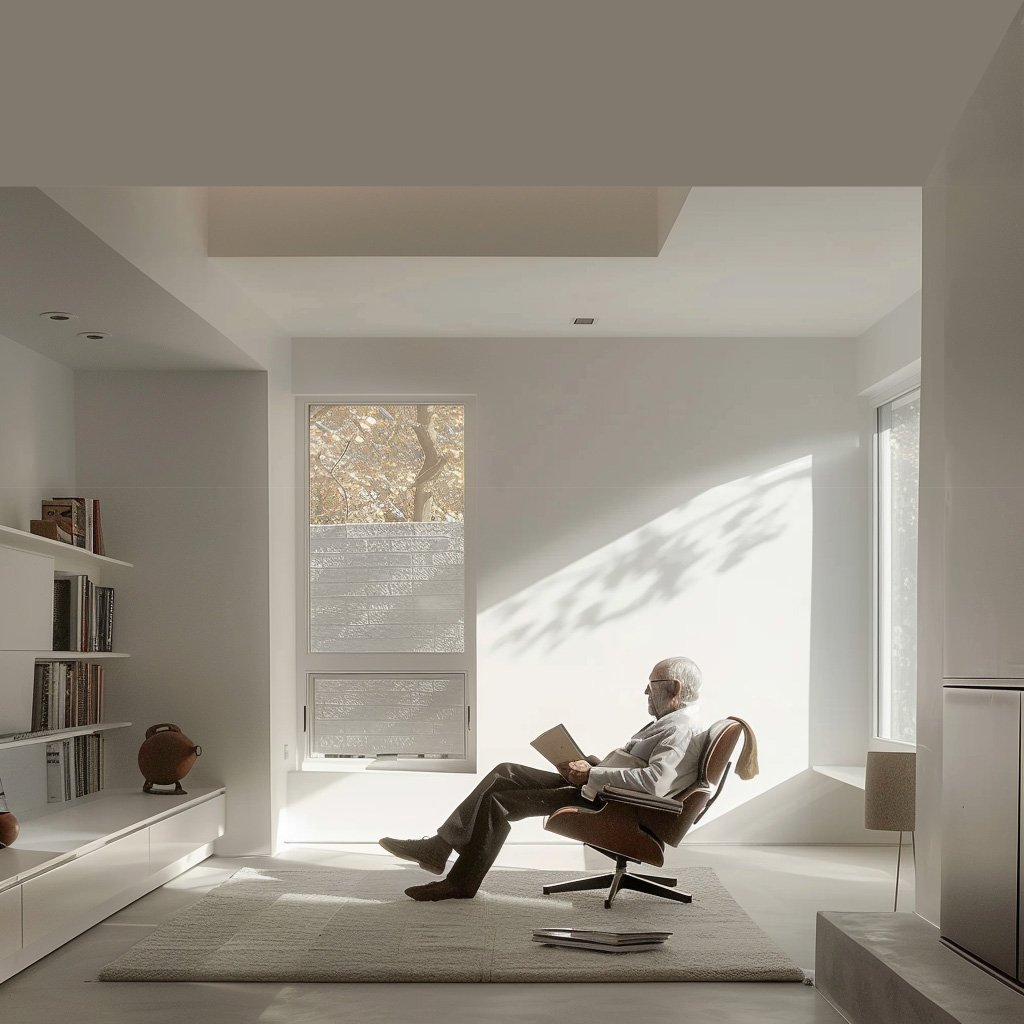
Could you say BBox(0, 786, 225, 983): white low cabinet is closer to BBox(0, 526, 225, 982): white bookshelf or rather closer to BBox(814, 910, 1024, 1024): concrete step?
BBox(0, 526, 225, 982): white bookshelf

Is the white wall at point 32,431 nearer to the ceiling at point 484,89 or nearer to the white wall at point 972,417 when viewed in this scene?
the ceiling at point 484,89

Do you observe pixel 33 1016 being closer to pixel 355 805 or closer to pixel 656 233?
pixel 355 805

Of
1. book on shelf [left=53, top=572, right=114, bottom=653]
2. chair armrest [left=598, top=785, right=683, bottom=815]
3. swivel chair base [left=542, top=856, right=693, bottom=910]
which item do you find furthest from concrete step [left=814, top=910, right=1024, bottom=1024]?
book on shelf [left=53, top=572, right=114, bottom=653]

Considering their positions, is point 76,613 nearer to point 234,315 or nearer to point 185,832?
point 185,832

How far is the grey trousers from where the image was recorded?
5.34 m

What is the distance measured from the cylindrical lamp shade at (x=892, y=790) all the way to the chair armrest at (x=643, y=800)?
2.90 feet

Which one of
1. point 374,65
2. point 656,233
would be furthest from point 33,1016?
point 656,233

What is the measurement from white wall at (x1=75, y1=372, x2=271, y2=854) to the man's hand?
1929mm

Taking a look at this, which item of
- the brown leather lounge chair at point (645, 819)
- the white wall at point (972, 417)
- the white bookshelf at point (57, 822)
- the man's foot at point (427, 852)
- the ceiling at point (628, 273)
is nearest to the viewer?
the white wall at point (972, 417)

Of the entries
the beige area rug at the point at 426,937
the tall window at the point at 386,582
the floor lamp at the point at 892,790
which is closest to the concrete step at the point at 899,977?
the beige area rug at the point at 426,937

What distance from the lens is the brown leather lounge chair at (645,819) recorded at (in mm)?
5023

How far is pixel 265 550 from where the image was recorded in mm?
6547

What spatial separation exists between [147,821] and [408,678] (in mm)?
1999

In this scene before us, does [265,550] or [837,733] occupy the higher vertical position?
[265,550]
